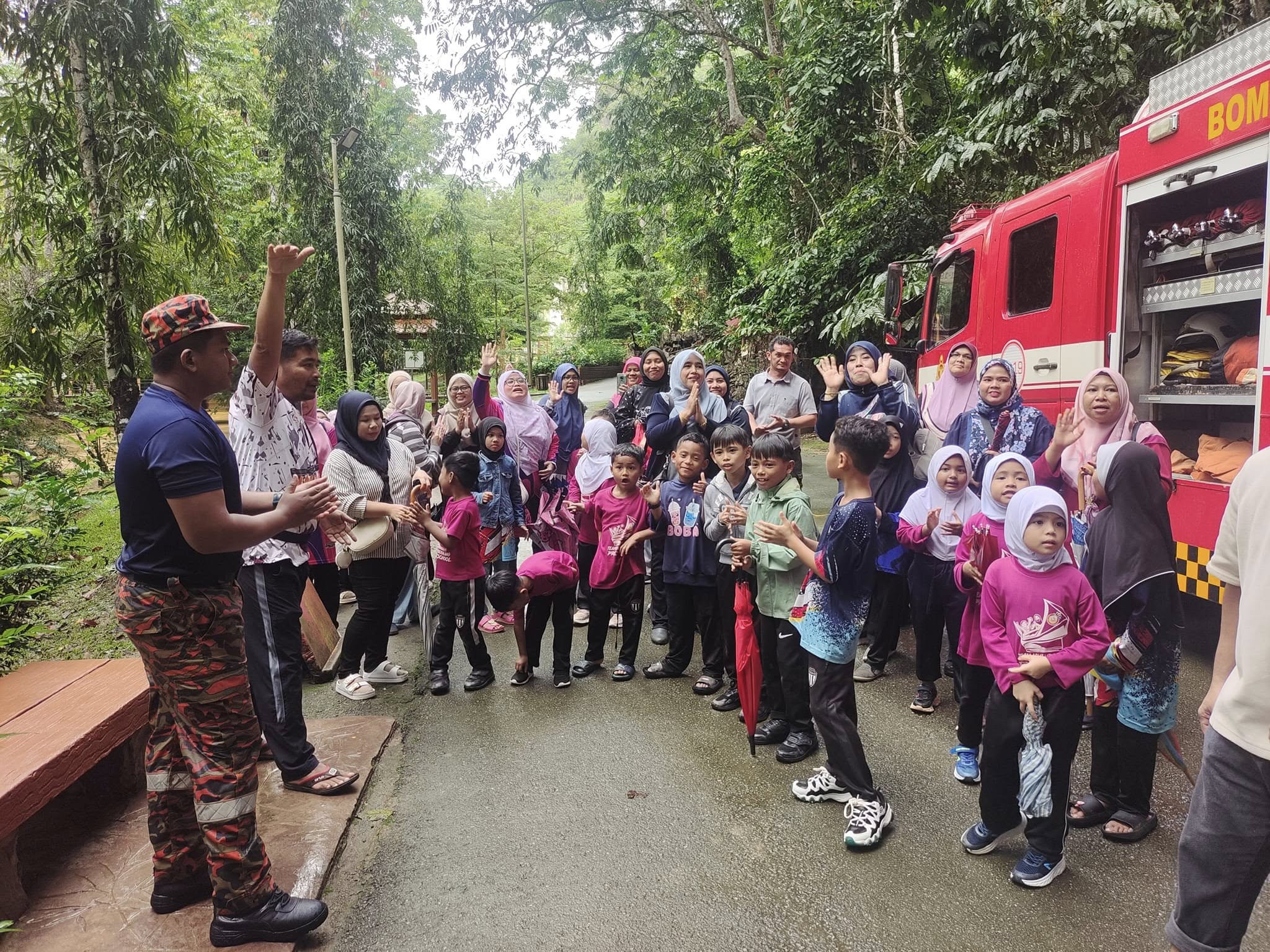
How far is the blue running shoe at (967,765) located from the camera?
3.27m

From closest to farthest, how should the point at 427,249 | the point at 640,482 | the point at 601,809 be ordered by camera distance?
the point at 601,809 < the point at 640,482 < the point at 427,249

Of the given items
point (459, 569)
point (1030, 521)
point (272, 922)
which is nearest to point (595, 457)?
point (459, 569)

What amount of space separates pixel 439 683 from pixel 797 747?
216cm

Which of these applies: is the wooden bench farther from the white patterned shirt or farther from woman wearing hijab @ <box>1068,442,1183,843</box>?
woman wearing hijab @ <box>1068,442,1183,843</box>

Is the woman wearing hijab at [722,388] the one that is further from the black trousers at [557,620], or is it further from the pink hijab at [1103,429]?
the pink hijab at [1103,429]

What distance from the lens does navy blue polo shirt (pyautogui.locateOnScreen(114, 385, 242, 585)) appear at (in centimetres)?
221

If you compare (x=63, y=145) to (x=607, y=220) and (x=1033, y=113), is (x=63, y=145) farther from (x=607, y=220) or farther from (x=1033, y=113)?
(x=607, y=220)

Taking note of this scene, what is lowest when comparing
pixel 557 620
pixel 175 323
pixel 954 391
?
pixel 557 620

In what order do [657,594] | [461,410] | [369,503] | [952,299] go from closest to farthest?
[369,503] < [461,410] < [657,594] < [952,299]

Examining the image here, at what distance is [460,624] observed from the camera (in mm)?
4590

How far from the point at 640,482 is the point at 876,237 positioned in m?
6.81

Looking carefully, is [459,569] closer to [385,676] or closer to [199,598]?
[385,676]

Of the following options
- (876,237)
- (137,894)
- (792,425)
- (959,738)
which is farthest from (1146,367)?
(876,237)

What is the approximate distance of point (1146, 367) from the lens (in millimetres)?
4383
